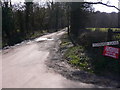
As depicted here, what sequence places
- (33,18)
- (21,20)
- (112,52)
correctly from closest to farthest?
(112,52)
(21,20)
(33,18)

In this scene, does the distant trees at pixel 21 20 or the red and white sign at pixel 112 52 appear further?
the distant trees at pixel 21 20

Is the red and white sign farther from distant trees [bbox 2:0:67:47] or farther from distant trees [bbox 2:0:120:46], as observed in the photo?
distant trees [bbox 2:0:67:47]

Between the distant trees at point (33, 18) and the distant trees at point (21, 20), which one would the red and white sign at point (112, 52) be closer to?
the distant trees at point (33, 18)

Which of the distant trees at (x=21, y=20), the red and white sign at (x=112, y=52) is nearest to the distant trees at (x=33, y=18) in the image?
the distant trees at (x=21, y=20)

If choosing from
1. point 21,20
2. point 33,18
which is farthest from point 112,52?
point 33,18

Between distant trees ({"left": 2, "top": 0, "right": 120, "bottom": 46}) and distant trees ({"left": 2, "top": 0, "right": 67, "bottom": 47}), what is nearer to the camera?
distant trees ({"left": 2, "top": 0, "right": 120, "bottom": 46})

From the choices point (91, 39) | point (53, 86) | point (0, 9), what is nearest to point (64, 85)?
point (53, 86)

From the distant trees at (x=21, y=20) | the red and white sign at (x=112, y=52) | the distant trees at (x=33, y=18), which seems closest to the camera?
the red and white sign at (x=112, y=52)

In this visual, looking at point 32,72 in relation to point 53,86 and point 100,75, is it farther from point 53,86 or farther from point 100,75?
point 100,75

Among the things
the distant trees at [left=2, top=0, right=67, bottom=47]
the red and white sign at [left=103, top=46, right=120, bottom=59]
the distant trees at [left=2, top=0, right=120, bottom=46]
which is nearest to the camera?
the red and white sign at [left=103, top=46, right=120, bottom=59]

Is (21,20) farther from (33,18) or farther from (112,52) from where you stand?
(112,52)

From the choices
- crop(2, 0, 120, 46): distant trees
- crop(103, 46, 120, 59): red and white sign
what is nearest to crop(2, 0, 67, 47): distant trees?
crop(2, 0, 120, 46): distant trees

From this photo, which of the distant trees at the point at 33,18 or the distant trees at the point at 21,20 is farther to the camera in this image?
the distant trees at the point at 21,20

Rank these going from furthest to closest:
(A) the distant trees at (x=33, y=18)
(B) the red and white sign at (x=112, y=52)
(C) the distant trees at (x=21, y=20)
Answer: (C) the distant trees at (x=21, y=20) → (A) the distant trees at (x=33, y=18) → (B) the red and white sign at (x=112, y=52)
